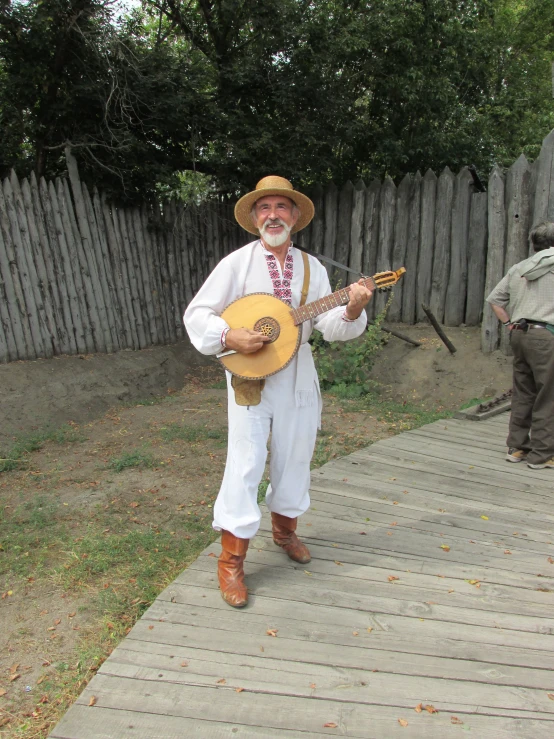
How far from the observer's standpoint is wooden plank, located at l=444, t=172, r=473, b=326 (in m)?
7.91

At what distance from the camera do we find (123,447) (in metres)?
5.77

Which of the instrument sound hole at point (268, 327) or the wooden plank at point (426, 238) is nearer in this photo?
the instrument sound hole at point (268, 327)

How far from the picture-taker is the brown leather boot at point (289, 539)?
321 cm

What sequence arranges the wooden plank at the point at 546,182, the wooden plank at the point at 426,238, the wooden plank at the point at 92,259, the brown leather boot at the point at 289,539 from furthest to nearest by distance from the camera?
1. the wooden plank at the point at 426,238
2. the wooden plank at the point at 92,259
3. the wooden plank at the point at 546,182
4. the brown leather boot at the point at 289,539

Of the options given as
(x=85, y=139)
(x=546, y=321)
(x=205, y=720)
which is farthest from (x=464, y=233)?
(x=205, y=720)

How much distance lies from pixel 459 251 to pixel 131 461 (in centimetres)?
501

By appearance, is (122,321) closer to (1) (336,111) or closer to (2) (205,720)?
(1) (336,111)

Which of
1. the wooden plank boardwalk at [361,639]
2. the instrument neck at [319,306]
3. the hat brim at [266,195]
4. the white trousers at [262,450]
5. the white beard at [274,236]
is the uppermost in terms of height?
the hat brim at [266,195]

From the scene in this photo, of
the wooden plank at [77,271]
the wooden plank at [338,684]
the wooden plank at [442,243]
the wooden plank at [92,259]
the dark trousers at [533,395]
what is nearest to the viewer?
the wooden plank at [338,684]

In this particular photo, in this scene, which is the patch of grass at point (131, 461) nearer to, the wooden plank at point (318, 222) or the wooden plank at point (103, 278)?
the wooden plank at point (103, 278)

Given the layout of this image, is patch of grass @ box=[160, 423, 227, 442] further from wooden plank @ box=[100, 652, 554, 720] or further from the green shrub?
wooden plank @ box=[100, 652, 554, 720]

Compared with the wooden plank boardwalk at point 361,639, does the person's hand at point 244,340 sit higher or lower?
higher

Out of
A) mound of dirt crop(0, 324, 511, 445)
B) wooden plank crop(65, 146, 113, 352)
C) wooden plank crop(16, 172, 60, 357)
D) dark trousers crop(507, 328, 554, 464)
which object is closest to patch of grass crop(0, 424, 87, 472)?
mound of dirt crop(0, 324, 511, 445)

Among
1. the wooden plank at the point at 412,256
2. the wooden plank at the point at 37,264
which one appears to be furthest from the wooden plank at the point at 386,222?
the wooden plank at the point at 37,264
